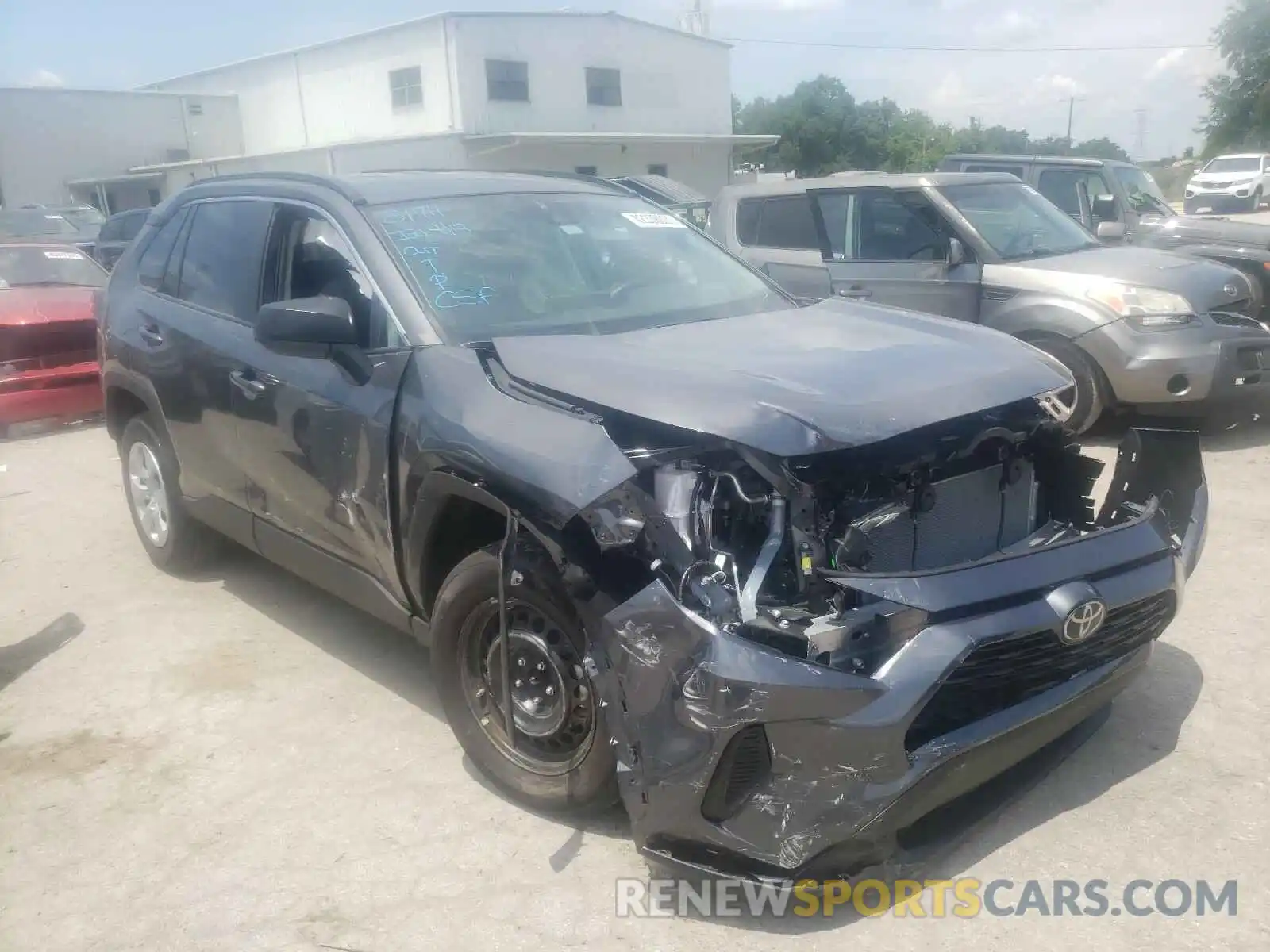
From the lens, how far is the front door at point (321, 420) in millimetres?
3520

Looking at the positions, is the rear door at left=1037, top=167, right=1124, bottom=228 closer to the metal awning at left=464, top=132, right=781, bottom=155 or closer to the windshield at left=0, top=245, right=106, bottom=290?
the windshield at left=0, top=245, right=106, bottom=290

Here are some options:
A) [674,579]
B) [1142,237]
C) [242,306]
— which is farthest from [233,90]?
[674,579]

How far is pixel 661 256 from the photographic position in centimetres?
420

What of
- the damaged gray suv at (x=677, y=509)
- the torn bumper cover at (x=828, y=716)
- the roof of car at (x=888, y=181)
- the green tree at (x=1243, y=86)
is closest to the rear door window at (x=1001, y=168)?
the roof of car at (x=888, y=181)

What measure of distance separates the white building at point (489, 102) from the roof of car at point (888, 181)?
2111 centimetres

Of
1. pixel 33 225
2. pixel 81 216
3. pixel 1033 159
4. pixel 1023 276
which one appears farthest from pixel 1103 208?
pixel 81 216

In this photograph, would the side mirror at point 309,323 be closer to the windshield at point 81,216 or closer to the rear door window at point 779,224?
the rear door window at point 779,224

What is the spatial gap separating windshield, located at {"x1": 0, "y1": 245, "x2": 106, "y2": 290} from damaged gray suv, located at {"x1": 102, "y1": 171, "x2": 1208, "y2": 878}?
6514mm

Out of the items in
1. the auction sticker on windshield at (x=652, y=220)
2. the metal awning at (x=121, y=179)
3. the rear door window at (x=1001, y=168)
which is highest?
the auction sticker on windshield at (x=652, y=220)

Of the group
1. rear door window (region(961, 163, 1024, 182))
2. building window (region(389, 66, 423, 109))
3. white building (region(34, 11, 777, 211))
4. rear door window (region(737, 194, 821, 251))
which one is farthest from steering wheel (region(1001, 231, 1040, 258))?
building window (region(389, 66, 423, 109))

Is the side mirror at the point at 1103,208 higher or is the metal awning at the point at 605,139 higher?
the metal awning at the point at 605,139

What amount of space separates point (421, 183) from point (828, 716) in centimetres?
268

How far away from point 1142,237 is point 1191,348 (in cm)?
449

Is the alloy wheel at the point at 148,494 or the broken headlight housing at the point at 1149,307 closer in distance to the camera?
the alloy wheel at the point at 148,494
